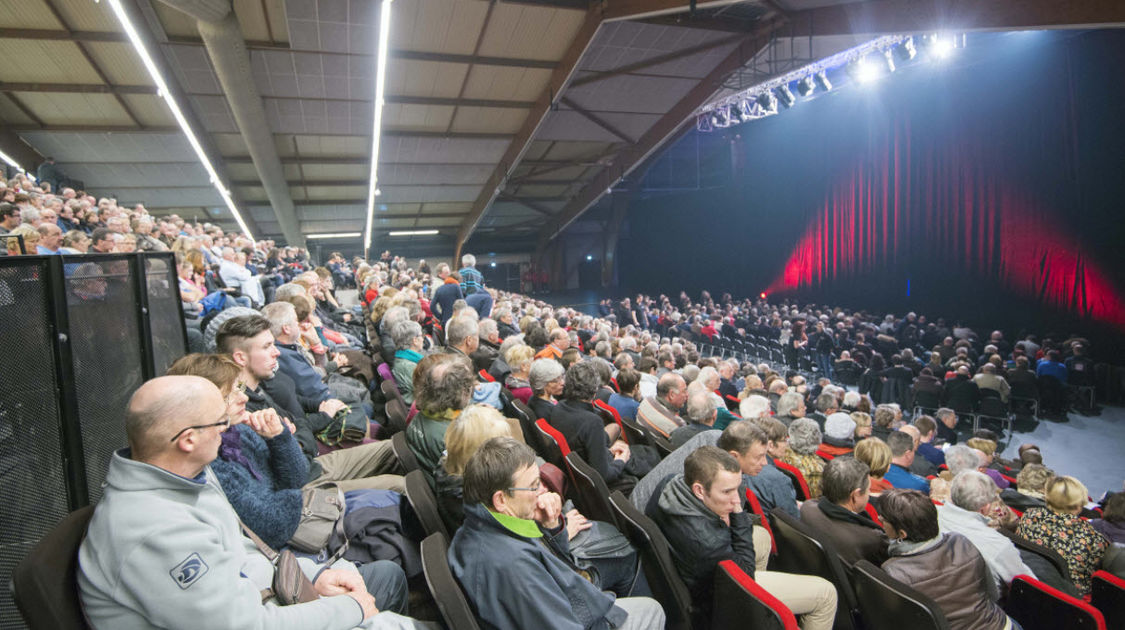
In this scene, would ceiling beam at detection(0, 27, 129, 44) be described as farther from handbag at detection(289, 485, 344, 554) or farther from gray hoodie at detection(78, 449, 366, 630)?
gray hoodie at detection(78, 449, 366, 630)

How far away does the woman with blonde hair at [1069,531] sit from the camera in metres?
2.56

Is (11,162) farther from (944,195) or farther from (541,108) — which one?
(944,195)

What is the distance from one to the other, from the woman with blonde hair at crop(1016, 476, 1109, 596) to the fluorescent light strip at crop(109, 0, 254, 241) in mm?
7833

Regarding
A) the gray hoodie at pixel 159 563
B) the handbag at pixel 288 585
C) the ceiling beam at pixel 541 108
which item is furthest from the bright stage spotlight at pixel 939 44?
the gray hoodie at pixel 159 563

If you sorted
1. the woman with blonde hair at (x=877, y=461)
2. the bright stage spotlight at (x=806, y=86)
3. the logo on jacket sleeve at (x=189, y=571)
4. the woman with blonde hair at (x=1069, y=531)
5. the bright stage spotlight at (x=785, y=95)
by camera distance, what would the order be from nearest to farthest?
the logo on jacket sleeve at (x=189, y=571), the woman with blonde hair at (x=1069, y=531), the woman with blonde hair at (x=877, y=461), the bright stage spotlight at (x=806, y=86), the bright stage spotlight at (x=785, y=95)

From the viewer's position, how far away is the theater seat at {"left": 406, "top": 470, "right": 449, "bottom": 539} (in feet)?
6.36

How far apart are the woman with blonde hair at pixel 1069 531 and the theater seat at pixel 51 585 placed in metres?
3.66

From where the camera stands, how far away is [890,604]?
191 centimetres

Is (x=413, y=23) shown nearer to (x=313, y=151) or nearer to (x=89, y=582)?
(x=313, y=151)

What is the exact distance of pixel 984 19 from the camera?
16.3 feet

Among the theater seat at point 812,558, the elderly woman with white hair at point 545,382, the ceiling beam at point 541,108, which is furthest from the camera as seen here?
the ceiling beam at point 541,108

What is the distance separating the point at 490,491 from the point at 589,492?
94 centimetres

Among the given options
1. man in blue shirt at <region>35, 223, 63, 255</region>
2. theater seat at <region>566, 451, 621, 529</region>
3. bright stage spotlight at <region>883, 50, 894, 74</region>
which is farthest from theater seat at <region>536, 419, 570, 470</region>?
bright stage spotlight at <region>883, 50, 894, 74</region>

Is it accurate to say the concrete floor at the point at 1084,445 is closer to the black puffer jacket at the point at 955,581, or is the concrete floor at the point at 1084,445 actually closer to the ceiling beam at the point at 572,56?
the black puffer jacket at the point at 955,581
